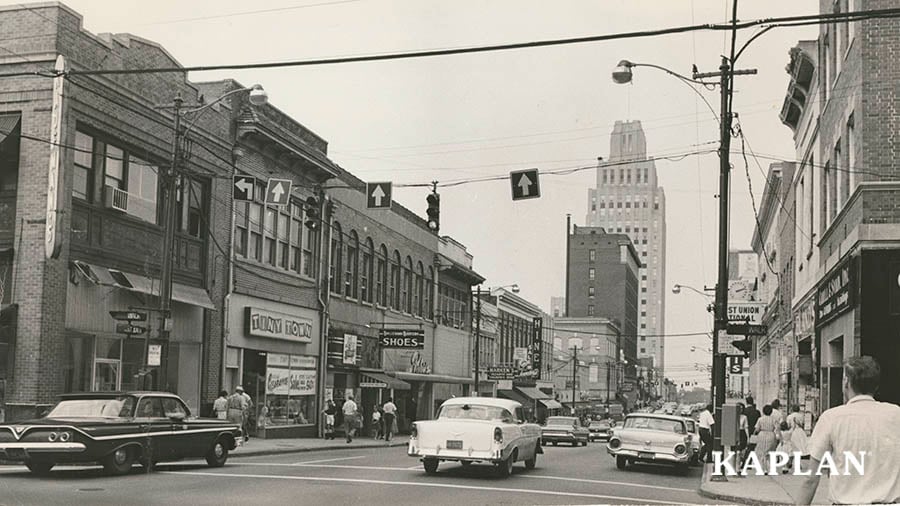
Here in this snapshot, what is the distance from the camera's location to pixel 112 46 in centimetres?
2616

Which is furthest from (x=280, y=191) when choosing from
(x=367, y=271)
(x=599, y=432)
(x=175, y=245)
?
(x=599, y=432)

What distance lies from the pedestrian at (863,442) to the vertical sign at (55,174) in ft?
66.7

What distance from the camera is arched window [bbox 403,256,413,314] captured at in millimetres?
52156

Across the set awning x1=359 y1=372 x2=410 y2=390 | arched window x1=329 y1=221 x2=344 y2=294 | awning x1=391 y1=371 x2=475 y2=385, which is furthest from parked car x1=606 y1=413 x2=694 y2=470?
awning x1=391 y1=371 x2=475 y2=385

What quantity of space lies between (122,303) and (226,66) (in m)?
12.3

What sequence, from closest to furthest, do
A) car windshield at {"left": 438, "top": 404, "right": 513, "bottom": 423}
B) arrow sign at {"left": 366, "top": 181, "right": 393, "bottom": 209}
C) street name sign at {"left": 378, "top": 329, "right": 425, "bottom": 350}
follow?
car windshield at {"left": 438, "top": 404, "right": 513, "bottom": 423}, arrow sign at {"left": 366, "top": 181, "right": 393, "bottom": 209}, street name sign at {"left": 378, "top": 329, "right": 425, "bottom": 350}

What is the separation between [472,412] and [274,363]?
1708 cm

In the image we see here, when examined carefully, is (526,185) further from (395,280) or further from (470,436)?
(395,280)

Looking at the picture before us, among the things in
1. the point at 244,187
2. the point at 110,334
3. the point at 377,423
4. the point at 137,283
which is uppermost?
the point at 244,187

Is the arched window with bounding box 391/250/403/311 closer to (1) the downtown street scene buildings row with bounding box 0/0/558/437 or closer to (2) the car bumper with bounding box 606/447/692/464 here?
(1) the downtown street scene buildings row with bounding box 0/0/558/437

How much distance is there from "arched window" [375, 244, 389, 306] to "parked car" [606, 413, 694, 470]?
24.7m

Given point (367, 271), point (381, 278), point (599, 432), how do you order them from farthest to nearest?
1. point (599, 432)
2. point (381, 278)
3. point (367, 271)

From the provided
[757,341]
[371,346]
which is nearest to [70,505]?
[371,346]

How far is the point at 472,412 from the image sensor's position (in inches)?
782
